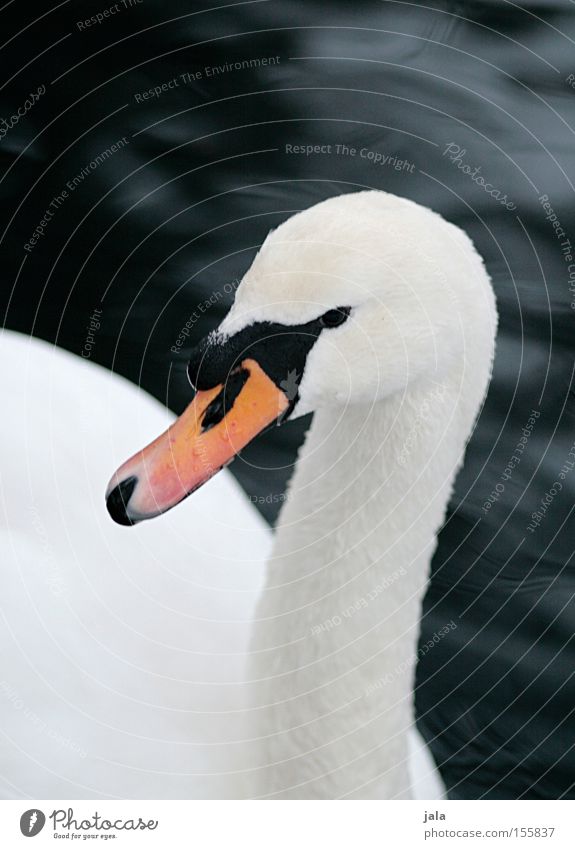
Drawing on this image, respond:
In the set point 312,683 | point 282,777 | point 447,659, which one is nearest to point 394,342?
point 312,683

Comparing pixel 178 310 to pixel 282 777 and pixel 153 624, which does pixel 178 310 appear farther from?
pixel 282 777

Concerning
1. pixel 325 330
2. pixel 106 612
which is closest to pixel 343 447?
pixel 325 330

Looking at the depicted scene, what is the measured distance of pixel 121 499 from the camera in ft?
3.64

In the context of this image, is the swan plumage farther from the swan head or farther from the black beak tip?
the black beak tip

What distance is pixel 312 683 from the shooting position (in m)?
1.29

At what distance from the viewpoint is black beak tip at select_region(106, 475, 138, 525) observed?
1.11 meters

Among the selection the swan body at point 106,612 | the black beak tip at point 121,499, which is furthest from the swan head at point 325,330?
the swan body at point 106,612

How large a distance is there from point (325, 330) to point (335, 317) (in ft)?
0.06

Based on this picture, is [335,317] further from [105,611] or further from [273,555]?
[105,611]

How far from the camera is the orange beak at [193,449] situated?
3.63 feet

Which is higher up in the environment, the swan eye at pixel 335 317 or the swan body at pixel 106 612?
the swan eye at pixel 335 317

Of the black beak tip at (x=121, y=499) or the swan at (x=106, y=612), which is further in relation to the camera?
the swan at (x=106, y=612)

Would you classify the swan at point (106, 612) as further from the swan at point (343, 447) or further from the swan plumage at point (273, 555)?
the swan at point (343, 447)
